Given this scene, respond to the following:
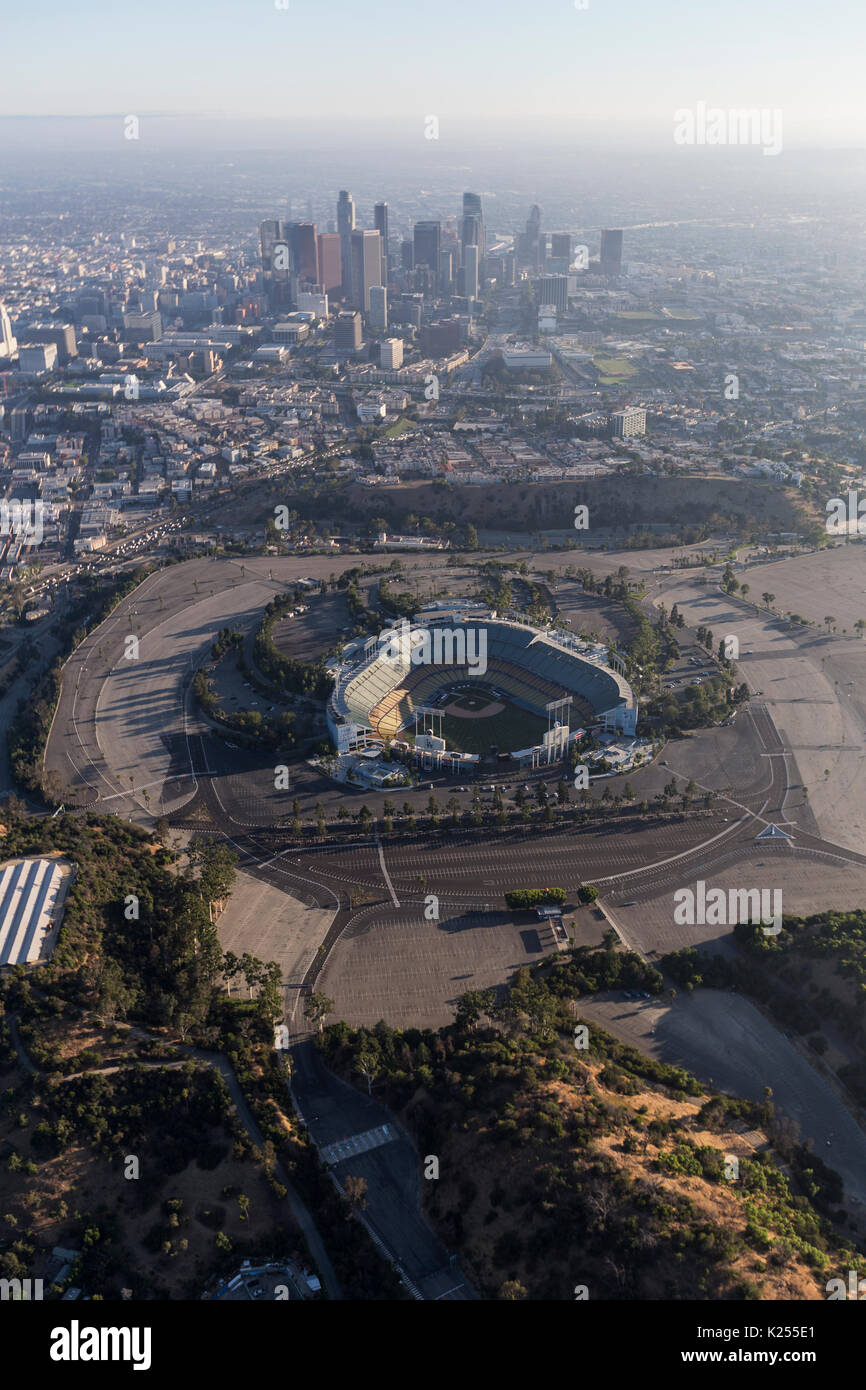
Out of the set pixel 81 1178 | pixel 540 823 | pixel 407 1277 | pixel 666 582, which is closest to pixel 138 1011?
pixel 81 1178

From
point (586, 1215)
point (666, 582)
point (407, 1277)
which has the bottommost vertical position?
point (407, 1277)

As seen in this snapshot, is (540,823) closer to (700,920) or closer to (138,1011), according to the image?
(700,920)

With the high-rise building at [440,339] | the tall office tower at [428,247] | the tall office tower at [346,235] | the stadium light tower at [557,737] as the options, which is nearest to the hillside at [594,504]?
the stadium light tower at [557,737]

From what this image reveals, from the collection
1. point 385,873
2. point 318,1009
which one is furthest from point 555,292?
point 318,1009

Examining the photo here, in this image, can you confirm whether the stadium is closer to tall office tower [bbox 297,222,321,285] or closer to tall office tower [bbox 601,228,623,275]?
tall office tower [bbox 297,222,321,285]

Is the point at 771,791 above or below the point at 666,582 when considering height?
below

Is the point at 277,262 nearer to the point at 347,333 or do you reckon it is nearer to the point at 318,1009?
the point at 347,333
